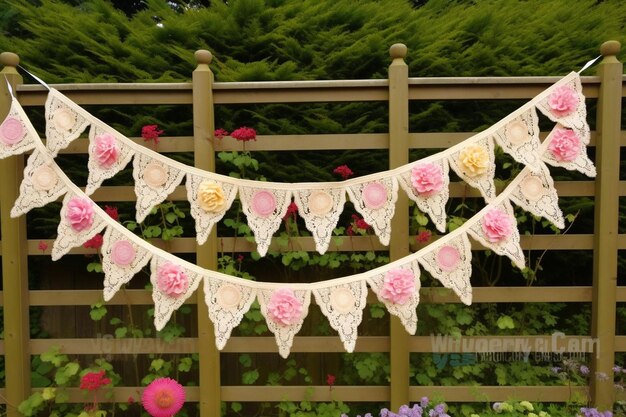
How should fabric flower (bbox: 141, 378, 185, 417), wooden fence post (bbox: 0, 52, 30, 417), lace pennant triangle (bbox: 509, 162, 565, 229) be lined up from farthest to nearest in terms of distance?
1. wooden fence post (bbox: 0, 52, 30, 417)
2. fabric flower (bbox: 141, 378, 185, 417)
3. lace pennant triangle (bbox: 509, 162, 565, 229)

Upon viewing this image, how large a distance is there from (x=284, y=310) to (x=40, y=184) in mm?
996

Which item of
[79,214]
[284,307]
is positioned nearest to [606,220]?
[284,307]

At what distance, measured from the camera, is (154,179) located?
158 cm

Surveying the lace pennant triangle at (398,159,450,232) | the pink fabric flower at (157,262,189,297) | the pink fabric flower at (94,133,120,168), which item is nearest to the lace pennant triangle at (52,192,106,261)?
the pink fabric flower at (94,133,120,168)

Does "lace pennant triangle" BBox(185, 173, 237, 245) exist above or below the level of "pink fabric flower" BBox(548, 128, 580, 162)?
below

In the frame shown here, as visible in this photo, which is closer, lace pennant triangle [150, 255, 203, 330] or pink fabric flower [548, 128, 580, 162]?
lace pennant triangle [150, 255, 203, 330]

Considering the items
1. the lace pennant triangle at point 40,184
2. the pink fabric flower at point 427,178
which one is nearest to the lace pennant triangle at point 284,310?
the pink fabric flower at point 427,178

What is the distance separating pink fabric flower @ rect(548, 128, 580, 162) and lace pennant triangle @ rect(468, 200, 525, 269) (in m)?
0.28

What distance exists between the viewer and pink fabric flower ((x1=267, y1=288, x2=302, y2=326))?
1507mm

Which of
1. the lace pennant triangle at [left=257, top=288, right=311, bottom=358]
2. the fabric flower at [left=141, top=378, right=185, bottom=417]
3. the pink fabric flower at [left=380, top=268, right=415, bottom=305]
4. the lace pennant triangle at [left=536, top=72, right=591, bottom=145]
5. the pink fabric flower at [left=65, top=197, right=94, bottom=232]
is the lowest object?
the fabric flower at [left=141, top=378, right=185, bottom=417]

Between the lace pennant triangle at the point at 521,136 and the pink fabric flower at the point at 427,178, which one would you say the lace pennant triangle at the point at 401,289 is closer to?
the pink fabric flower at the point at 427,178

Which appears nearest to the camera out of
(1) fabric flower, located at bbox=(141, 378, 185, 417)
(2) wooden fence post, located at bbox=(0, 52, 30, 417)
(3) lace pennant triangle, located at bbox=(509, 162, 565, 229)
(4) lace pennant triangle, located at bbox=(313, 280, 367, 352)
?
(4) lace pennant triangle, located at bbox=(313, 280, 367, 352)

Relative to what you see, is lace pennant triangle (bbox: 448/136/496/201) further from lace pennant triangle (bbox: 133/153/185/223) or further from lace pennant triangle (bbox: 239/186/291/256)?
lace pennant triangle (bbox: 133/153/185/223)

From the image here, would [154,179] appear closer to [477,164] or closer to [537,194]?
[477,164]
